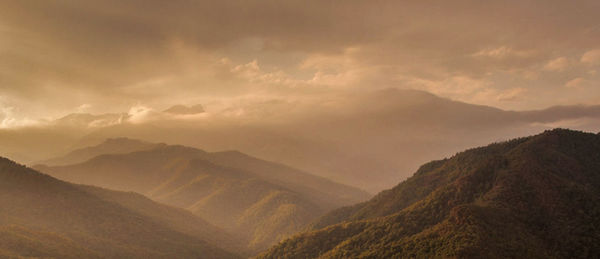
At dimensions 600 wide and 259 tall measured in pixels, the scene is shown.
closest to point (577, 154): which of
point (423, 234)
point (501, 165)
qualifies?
point (501, 165)

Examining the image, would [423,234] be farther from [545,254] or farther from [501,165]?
[501,165]

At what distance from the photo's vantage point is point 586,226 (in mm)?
114500

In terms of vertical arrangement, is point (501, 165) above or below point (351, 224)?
above

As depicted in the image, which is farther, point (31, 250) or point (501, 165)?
point (31, 250)

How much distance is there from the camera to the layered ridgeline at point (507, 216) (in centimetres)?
10850

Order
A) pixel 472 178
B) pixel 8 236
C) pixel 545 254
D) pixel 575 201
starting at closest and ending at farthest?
pixel 545 254
pixel 575 201
pixel 472 178
pixel 8 236

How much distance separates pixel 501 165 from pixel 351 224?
241ft

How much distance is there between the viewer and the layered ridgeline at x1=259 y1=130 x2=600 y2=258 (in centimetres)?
10850

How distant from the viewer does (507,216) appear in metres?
119

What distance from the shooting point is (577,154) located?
506ft

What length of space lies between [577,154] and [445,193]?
189 ft

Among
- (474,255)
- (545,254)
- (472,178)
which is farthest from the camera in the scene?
(472,178)

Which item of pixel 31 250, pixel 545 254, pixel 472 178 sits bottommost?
pixel 545 254

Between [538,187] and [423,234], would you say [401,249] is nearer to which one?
[423,234]
